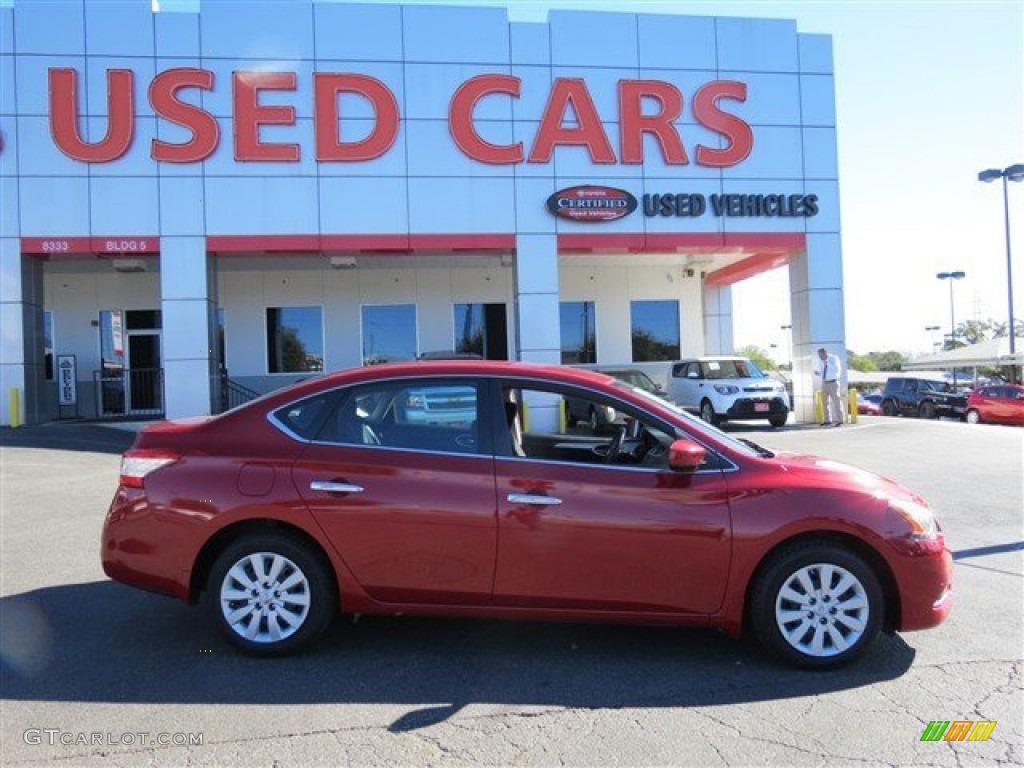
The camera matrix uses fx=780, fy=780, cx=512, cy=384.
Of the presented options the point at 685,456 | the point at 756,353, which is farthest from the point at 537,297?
the point at 756,353

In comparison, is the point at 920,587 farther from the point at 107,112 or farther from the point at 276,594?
the point at 107,112

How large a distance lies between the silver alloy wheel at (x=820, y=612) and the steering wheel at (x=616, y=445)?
44.1 inches

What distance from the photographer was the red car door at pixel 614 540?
4.05 metres

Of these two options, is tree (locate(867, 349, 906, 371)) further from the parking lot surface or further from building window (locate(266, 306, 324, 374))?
the parking lot surface

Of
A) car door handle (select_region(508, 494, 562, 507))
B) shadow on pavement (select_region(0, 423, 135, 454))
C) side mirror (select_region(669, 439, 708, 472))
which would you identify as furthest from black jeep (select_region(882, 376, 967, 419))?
car door handle (select_region(508, 494, 562, 507))

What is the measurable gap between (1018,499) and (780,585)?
6.30m

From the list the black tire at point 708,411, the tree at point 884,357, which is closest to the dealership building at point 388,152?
the black tire at point 708,411

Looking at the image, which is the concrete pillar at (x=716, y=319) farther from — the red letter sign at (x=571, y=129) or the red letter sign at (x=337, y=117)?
the red letter sign at (x=337, y=117)

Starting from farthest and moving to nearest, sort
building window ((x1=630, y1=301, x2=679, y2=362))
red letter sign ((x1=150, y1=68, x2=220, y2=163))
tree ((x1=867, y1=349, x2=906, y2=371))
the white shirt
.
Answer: tree ((x1=867, y1=349, x2=906, y2=371)) < building window ((x1=630, y1=301, x2=679, y2=362)) < the white shirt < red letter sign ((x1=150, y1=68, x2=220, y2=163))

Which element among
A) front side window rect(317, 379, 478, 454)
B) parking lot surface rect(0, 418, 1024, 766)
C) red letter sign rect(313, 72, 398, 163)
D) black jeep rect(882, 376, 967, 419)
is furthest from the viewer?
black jeep rect(882, 376, 967, 419)

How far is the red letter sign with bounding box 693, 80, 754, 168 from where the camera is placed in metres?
18.2

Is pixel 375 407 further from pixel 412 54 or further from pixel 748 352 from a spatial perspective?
pixel 748 352

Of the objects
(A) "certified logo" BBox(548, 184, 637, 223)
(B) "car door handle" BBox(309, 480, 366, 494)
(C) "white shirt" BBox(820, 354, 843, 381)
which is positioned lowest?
(B) "car door handle" BBox(309, 480, 366, 494)

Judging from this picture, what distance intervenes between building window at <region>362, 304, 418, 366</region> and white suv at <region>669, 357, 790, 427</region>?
7.95m
